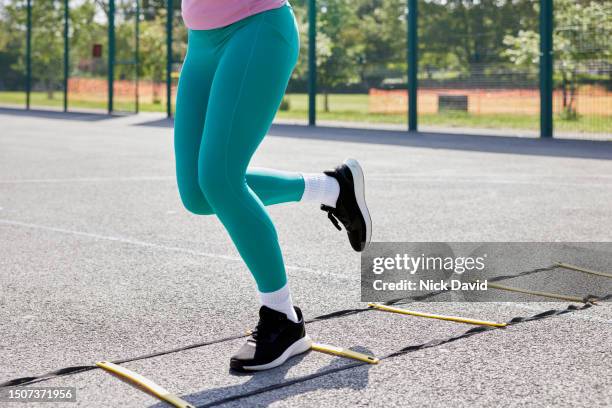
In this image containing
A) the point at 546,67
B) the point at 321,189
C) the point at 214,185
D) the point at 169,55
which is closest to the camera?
the point at 214,185

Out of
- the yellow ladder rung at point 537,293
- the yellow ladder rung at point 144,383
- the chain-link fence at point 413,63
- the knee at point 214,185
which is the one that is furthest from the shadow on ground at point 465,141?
the yellow ladder rung at point 144,383

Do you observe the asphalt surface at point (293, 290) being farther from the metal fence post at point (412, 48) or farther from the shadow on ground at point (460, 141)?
the metal fence post at point (412, 48)

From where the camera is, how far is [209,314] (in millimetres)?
4543

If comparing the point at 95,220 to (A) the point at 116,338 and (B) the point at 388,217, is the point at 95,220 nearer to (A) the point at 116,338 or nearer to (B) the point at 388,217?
(B) the point at 388,217

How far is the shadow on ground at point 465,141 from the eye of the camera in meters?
15.7

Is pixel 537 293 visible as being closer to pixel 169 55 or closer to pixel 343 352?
pixel 343 352

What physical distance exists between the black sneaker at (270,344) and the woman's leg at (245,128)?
13cm

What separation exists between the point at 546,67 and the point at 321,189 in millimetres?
15810

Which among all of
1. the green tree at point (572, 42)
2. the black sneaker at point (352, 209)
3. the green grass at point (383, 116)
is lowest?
the black sneaker at point (352, 209)

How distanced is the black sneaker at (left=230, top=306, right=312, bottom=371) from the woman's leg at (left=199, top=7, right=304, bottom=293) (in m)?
0.13

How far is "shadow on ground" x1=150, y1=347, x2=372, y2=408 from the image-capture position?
323cm

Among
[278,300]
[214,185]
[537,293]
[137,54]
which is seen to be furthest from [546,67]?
[214,185]

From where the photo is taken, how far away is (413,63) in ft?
71.6

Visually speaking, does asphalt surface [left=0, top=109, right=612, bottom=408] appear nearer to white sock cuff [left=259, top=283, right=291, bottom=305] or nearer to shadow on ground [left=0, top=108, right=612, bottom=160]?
white sock cuff [left=259, top=283, right=291, bottom=305]
